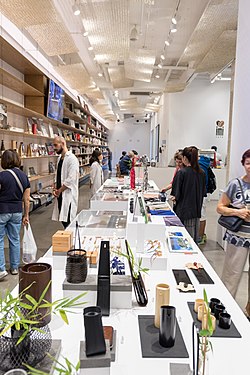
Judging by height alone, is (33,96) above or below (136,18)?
below

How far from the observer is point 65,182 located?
427 cm

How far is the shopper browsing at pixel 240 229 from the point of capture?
258 cm

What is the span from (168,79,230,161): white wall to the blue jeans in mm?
8256

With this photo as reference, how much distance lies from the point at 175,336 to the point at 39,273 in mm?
613

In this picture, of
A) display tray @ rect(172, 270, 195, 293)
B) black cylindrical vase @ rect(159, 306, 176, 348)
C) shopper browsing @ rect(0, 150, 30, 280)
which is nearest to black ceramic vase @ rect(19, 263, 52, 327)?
black cylindrical vase @ rect(159, 306, 176, 348)

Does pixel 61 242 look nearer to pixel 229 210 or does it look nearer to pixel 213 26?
pixel 229 210

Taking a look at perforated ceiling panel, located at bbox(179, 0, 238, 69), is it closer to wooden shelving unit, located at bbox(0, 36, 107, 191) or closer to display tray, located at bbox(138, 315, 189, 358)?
wooden shelving unit, located at bbox(0, 36, 107, 191)

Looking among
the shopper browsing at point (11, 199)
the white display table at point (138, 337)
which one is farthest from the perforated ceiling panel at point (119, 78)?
the white display table at point (138, 337)

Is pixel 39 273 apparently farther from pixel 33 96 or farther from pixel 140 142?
pixel 140 142

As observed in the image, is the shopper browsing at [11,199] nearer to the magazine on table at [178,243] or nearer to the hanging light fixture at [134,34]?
the magazine on table at [178,243]

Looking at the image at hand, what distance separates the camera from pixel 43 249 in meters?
4.79

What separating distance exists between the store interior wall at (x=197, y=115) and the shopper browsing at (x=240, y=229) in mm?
8734

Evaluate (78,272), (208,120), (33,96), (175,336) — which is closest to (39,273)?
(78,272)

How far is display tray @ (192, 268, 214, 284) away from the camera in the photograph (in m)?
1.88
